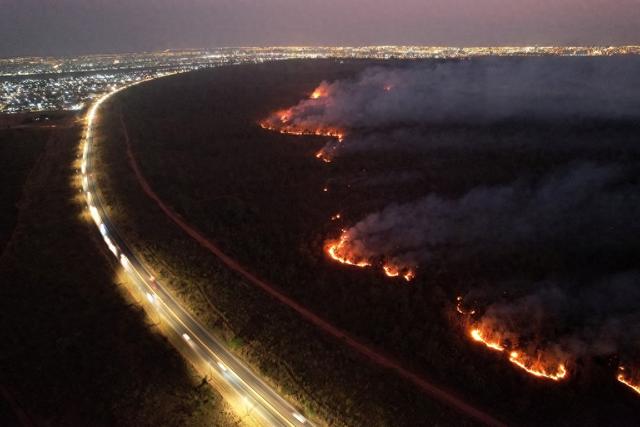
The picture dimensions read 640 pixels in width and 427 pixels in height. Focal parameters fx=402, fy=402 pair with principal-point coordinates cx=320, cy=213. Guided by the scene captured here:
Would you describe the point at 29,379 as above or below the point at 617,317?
below

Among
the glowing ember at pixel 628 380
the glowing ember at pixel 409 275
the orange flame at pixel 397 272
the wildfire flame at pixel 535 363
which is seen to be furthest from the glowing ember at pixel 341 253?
the glowing ember at pixel 628 380

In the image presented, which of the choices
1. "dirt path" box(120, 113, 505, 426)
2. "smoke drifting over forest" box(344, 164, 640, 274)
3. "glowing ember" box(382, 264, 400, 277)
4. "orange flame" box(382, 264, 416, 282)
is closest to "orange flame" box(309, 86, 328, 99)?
"smoke drifting over forest" box(344, 164, 640, 274)

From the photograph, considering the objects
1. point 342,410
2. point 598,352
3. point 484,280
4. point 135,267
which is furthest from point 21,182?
point 598,352

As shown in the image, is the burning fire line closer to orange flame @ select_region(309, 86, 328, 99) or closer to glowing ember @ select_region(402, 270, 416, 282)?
glowing ember @ select_region(402, 270, 416, 282)

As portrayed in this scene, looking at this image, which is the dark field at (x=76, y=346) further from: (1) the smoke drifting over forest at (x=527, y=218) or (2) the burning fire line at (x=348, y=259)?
(1) the smoke drifting over forest at (x=527, y=218)

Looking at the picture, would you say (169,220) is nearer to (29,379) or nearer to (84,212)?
(84,212)

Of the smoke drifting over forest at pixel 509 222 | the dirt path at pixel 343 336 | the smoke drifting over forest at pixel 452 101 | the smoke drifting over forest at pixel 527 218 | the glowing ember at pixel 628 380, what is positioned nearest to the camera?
the dirt path at pixel 343 336
